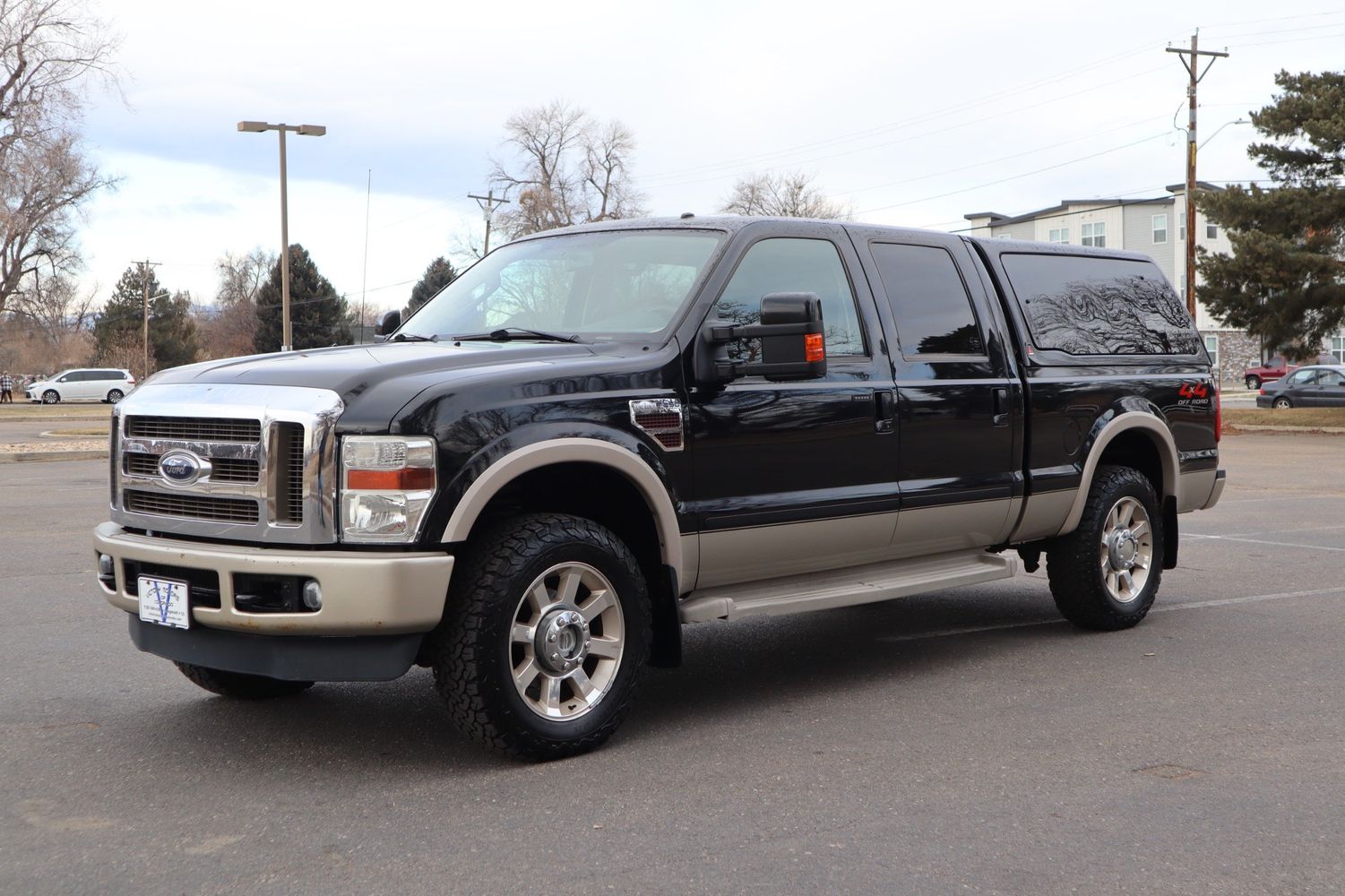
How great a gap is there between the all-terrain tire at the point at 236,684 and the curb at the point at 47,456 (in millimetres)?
19268

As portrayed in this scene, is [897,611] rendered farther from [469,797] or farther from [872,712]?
[469,797]

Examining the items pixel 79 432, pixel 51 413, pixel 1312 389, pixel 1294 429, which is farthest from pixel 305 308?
pixel 1294 429

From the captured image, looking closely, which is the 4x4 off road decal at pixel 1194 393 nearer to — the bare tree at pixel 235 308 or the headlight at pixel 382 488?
the headlight at pixel 382 488

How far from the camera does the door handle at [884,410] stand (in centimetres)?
602

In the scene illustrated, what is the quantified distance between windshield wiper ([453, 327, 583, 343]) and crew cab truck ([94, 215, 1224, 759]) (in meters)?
0.02

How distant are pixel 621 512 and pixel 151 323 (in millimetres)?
88905

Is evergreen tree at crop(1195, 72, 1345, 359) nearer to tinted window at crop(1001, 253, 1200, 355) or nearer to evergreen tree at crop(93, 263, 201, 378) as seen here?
tinted window at crop(1001, 253, 1200, 355)

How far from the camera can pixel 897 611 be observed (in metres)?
8.18

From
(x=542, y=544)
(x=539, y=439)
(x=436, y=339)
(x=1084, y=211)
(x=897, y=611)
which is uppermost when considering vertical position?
(x=1084, y=211)

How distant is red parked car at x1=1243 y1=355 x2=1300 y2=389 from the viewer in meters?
Answer: 59.4

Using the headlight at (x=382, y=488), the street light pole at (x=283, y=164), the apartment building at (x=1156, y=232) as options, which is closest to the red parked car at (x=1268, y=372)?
the apartment building at (x=1156, y=232)

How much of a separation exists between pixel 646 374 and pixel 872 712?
1.70m

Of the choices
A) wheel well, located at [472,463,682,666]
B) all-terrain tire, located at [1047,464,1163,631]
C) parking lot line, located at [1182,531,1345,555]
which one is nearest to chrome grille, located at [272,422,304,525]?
wheel well, located at [472,463,682,666]

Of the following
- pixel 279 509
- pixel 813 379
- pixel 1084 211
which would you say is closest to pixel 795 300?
pixel 813 379
